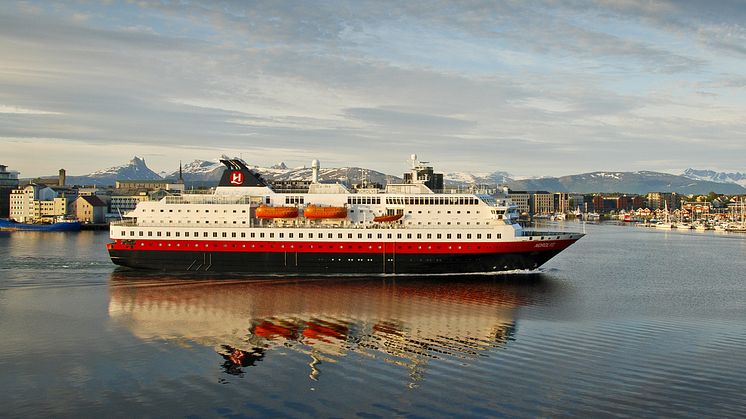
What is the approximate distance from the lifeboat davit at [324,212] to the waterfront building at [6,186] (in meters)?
91.9

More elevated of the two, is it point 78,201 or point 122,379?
point 78,201

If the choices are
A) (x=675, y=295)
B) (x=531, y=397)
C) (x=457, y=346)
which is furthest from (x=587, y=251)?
(x=531, y=397)

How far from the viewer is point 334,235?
114 feet

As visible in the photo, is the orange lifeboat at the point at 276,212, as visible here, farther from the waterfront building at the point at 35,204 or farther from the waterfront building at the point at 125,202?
the waterfront building at the point at 125,202

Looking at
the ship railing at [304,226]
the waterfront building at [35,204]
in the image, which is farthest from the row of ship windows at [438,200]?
the waterfront building at [35,204]

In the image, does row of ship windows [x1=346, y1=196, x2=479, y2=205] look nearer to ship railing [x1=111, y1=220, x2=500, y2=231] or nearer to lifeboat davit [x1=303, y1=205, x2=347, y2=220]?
ship railing [x1=111, y1=220, x2=500, y2=231]

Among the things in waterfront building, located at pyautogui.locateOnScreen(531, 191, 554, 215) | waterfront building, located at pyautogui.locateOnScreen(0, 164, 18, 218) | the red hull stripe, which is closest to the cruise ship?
the red hull stripe

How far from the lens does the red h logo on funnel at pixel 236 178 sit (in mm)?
37938

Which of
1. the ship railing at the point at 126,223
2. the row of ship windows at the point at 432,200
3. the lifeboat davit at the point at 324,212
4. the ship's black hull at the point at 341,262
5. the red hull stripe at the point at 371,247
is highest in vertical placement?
the row of ship windows at the point at 432,200

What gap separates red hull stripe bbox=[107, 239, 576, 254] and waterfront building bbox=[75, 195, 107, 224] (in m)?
70.0

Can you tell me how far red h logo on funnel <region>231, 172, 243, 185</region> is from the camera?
37.9 meters

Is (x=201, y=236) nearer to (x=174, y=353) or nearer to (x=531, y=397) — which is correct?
(x=174, y=353)

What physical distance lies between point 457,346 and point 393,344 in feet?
6.60

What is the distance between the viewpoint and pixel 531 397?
15.6 metres
